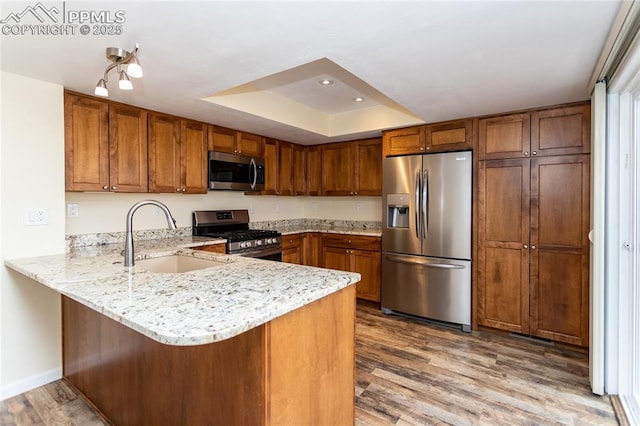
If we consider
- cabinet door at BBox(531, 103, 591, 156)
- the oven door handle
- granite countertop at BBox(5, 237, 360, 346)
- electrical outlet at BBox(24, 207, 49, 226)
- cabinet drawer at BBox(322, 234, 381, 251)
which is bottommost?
the oven door handle

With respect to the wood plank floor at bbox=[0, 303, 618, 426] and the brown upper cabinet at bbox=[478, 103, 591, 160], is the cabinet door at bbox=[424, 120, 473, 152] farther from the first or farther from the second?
the wood plank floor at bbox=[0, 303, 618, 426]

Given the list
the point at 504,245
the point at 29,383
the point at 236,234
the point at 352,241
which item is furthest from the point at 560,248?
the point at 29,383

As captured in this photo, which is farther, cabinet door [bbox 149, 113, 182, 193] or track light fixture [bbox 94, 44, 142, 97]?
cabinet door [bbox 149, 113, 182, 193]

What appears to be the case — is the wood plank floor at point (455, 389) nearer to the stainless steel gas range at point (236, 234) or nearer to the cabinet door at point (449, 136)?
the stainless steel gas range at point (236, 234)

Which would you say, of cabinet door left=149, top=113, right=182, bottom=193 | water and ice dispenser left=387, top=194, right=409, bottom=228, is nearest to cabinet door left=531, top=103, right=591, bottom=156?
water and ice dispenser left=387, top=194, right=409, bottom=228

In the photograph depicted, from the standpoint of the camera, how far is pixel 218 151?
3.61 meters

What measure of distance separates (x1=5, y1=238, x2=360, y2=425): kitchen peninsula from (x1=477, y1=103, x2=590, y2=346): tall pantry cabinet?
220cm

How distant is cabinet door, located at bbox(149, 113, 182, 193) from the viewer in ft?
9.98

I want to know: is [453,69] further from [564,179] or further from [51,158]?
[51,158]

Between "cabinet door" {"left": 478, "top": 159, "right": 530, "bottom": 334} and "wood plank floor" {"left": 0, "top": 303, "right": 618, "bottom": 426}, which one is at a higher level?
"cabinet door" {"left": 478, "top": 159, "right": 530, "bottom": 334}

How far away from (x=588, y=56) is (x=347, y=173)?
111 inches

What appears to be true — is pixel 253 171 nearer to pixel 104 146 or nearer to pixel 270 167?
pixel 270 167

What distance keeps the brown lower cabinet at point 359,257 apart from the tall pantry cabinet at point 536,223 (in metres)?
1.17

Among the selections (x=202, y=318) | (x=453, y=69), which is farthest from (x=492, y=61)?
(x=202, y=318)
